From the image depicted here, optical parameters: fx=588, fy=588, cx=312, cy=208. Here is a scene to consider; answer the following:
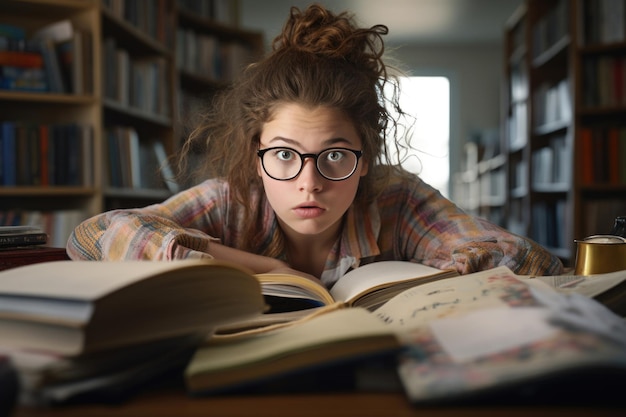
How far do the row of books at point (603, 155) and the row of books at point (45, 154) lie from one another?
2355mm

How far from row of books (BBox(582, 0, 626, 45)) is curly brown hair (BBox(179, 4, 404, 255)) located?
216cm

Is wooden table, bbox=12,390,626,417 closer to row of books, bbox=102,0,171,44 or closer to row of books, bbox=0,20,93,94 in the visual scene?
row of books, bbox=0,20,93,94

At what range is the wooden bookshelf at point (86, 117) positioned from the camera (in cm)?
225

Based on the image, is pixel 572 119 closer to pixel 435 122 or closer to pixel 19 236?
pixel 19 236

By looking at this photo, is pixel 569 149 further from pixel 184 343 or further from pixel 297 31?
pixel 184 343

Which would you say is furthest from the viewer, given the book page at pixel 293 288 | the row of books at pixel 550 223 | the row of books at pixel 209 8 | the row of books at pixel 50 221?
the row of books at pixel 209 8

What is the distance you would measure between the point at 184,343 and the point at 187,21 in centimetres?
364

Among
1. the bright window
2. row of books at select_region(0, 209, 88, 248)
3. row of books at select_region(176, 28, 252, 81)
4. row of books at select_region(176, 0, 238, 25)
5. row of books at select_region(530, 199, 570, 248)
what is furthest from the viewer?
the bright window

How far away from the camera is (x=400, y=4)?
5996 mm

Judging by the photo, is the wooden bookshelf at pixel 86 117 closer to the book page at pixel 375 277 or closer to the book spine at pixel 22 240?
the book spine at pixel 22 240

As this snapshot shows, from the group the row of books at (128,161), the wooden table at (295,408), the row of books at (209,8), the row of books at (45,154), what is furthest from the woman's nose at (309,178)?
the row of books at (209,8)

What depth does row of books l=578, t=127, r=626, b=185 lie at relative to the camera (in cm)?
294

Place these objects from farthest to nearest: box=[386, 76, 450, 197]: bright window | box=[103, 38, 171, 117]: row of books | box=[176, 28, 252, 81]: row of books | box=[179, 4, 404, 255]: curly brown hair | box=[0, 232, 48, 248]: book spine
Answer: box=[386, 76, 450, 197]: bright window
box=[176, 28, 252, 81]: row of books
box=[103, 38, 171, 117]: row of books
box=[179, 4, 404, 255]: curly brown hair
box=[0, 232, 48, 248]: book spine

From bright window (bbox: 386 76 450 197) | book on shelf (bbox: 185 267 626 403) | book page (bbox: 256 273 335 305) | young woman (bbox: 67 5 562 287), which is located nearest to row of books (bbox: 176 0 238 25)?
young woman (bbox: 67 5 562 287)
